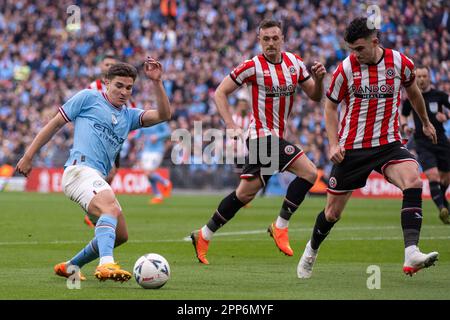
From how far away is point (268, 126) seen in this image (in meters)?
11.1

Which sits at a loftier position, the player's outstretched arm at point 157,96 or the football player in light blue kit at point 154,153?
the player's outstretched arm at point 157,96

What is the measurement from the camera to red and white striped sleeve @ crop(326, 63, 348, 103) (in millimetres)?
8953

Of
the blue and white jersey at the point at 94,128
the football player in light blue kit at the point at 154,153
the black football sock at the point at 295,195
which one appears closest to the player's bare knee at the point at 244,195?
the black football sock at the point at 295,195

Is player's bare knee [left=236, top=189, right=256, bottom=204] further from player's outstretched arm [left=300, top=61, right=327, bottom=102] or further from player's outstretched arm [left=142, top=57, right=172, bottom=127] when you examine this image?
player's outstretched arm [left=142, top=57, right=172, bottom=127]

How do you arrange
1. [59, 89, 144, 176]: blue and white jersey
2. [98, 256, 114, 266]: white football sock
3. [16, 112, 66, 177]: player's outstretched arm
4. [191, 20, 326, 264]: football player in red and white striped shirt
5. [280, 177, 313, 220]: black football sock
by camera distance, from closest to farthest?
[98, 256, 114, 266]: white football sock
[16, 112, 66, 177]: player's outstretched arm
[59, 89, 144, 176]: blue and white jersey
[191, 20, 326, 264]: football player in red and white striped shirt
[280, 177, 313, 220]: black football sock

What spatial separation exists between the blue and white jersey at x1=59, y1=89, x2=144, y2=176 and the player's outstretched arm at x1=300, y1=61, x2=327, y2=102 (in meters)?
2.00

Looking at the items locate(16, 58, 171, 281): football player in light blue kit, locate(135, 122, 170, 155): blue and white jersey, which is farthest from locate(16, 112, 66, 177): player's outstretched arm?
locate(135, 122, 170, 155): blue and white jersey

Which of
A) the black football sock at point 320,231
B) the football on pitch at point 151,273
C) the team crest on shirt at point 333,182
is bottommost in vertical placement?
the football on pitch at point 151,273

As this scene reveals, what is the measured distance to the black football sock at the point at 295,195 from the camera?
11062mm

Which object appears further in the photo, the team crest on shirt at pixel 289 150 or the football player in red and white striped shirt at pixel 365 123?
the team crest on shirt at pixel 289 150

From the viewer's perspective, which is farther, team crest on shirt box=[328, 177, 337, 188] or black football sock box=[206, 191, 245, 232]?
black football sock box=[206, 191, 245, 232]

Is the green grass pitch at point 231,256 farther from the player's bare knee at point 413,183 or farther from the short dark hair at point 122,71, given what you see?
the short dark hair at point 122,71

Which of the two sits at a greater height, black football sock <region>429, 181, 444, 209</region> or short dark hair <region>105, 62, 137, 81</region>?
short dark hair <region>105, 62, 137, 81</region>

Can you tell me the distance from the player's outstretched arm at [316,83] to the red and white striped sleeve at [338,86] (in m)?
0.32
